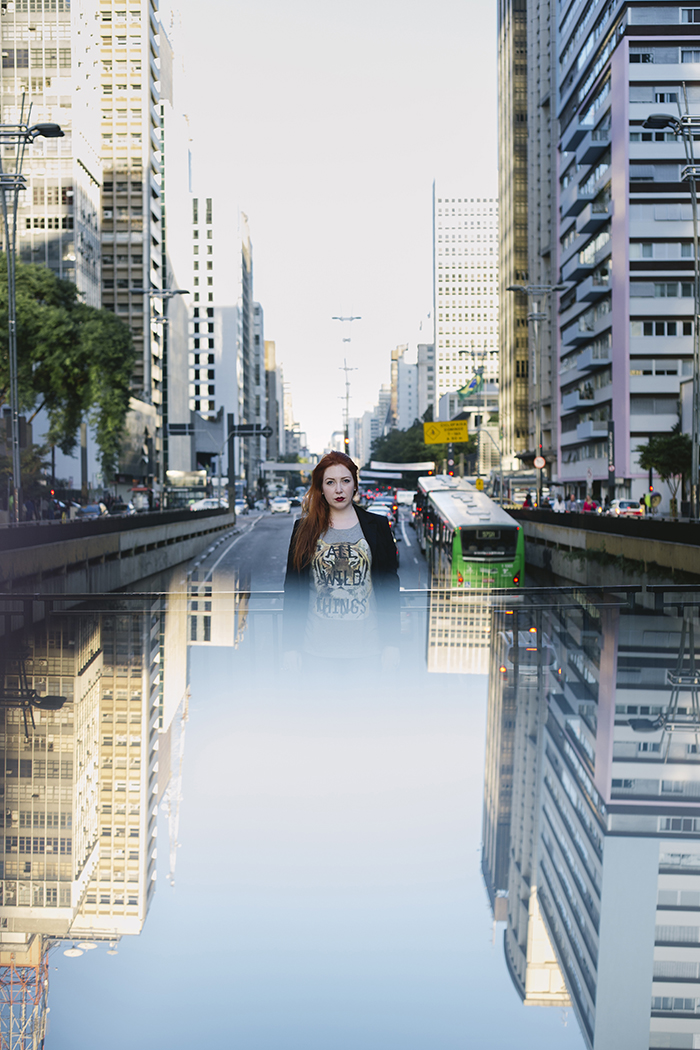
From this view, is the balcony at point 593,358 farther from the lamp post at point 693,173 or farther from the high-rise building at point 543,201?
the lamp post at point 693,173

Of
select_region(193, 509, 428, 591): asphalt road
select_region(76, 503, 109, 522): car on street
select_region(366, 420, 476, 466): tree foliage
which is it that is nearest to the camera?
select_region(193, 509, 428, 591): asphalt road

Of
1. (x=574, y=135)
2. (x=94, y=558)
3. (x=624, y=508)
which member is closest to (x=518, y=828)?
(x=94, y=558)

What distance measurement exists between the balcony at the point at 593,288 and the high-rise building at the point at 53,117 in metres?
36.4

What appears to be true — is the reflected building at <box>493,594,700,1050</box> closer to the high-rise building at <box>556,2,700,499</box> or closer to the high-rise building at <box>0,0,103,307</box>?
the high-rise building at <box>556,2,700,499</box>

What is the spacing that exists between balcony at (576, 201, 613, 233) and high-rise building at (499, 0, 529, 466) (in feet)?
110

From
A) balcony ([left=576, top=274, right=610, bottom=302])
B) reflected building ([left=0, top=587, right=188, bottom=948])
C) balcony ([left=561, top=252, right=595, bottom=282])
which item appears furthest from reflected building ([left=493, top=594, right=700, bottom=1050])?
balcony ([left=561, top=252, right=595, bottom=282])

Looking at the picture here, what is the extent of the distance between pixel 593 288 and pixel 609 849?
7306cm

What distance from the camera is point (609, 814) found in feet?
15.5

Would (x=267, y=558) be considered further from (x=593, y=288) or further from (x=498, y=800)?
(x=593, y=288)

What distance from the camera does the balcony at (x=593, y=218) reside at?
7219 cm

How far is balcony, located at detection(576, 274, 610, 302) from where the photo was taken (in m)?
72.6

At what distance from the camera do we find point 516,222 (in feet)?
372

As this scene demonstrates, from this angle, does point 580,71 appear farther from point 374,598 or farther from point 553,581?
point 374,598

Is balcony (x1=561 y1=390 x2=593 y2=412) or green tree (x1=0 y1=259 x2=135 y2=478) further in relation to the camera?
balcony (x1=561 y1=390 x2=593 y2=412)
